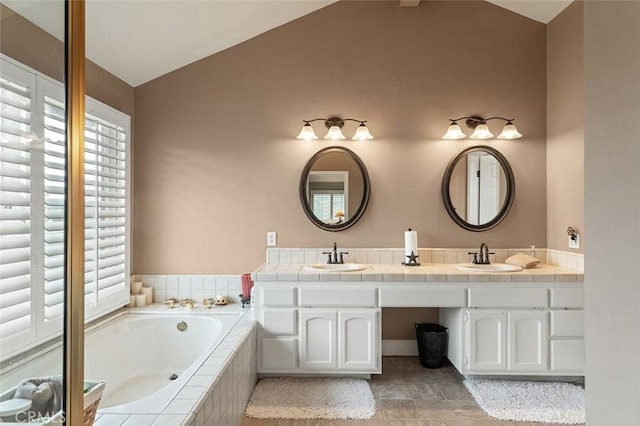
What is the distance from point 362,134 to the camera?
3334 millimetres

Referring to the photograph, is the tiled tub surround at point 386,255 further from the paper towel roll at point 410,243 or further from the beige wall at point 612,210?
the beige wall at point 612,210

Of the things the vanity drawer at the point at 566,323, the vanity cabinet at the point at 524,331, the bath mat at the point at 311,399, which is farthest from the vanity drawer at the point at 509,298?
the bath mat at the point at 311,399

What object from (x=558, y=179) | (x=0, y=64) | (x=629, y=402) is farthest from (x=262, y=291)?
(x=558, y=179)

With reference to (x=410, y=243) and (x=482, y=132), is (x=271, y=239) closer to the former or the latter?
(x=410, y=243)

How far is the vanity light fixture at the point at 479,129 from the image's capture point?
332 centimetres

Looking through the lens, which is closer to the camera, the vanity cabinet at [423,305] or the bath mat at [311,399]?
the bath mat at [311,399]

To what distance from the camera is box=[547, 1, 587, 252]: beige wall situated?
2.97m

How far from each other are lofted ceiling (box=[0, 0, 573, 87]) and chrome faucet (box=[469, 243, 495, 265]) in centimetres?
205

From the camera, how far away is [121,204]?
3127mm

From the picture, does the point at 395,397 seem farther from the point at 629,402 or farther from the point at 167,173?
the point at 167,173

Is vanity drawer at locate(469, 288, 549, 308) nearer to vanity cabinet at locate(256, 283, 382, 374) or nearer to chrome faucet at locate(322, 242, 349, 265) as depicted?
vanity cabinet at locate(256, 283, 382, 374)

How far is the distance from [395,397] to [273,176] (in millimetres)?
1999

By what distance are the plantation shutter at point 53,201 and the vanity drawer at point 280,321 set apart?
1917 mm

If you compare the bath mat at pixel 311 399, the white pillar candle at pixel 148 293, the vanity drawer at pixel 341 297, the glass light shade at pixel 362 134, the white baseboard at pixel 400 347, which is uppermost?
the glass light shade at pixel 362 134
